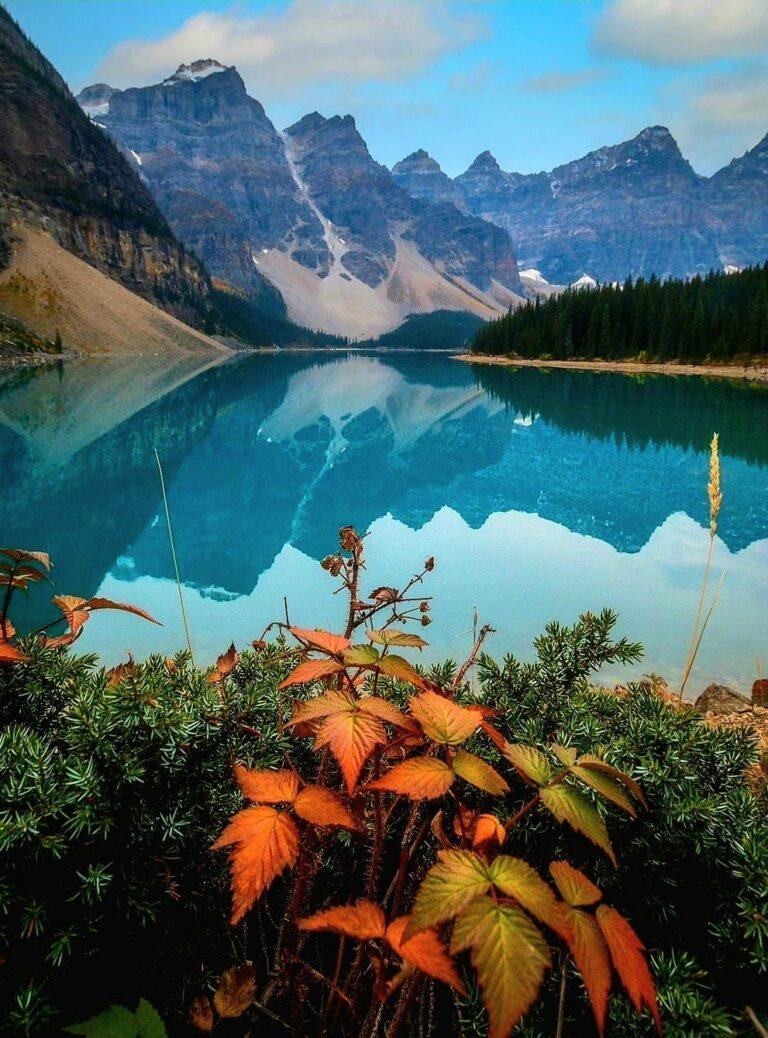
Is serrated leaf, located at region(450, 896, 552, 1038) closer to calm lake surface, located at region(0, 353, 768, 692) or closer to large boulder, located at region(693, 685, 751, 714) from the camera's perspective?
calm lake surface, located at region(0, 353, 768, 692)

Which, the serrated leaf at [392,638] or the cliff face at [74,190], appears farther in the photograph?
the cliff face at [74,190]

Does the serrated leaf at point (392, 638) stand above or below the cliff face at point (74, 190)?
below

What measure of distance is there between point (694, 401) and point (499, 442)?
1018 inches

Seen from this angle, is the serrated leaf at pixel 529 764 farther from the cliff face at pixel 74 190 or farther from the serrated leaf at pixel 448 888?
the cliff face at pixel 74 190

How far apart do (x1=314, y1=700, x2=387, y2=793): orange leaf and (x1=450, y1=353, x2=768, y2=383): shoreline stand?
271 ft

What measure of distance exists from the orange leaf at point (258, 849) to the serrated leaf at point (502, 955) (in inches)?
18.7

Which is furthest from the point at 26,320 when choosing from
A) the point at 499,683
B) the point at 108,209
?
the point at 499,683

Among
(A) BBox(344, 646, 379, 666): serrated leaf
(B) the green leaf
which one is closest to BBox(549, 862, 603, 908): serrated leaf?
(A) BBox(344, 646, 379, 666): serrated leaf

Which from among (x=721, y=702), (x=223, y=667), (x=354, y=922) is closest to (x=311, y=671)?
(x=354, y=922)

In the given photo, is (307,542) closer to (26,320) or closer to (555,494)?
(555,494)

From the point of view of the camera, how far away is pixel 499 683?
10.3 ft

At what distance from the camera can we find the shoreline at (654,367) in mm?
76375

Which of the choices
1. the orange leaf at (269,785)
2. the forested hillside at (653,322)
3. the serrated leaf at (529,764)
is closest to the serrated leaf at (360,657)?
the orange leaf at (269,785)

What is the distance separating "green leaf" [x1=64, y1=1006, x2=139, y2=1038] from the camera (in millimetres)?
1422
